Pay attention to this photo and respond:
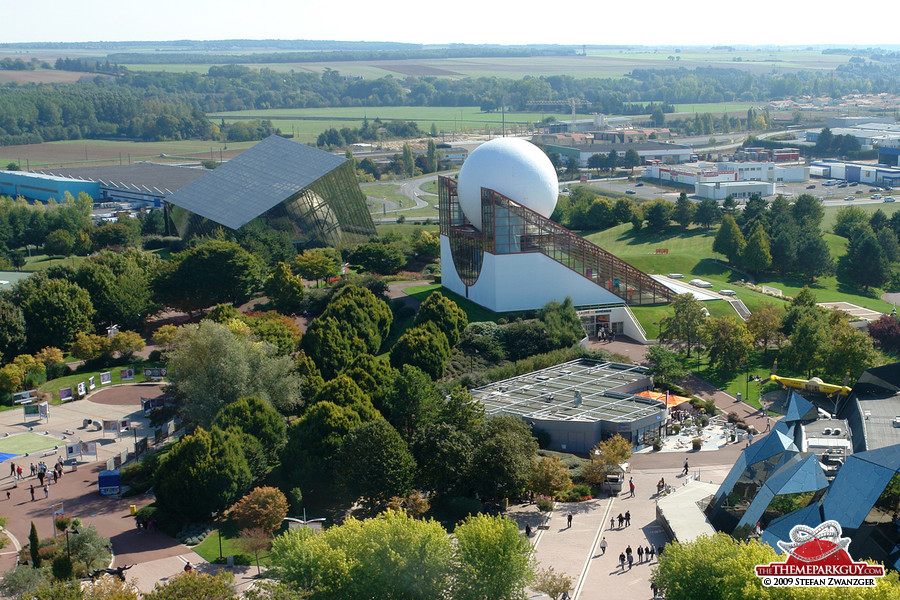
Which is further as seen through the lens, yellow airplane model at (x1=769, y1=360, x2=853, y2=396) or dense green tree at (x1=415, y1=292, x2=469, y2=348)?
dense green tree at (x1=415, y1=292, x2=469, y2=348)

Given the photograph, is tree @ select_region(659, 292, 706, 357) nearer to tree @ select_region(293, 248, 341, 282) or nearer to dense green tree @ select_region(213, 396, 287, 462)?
dense green tree @ select_region(213, 396, 287, 462)

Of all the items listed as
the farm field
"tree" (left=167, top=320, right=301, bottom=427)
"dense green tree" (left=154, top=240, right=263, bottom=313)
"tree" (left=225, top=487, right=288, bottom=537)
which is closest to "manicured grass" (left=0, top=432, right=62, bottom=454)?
"tree" (left=167, top=320, right=301, bottom=427)

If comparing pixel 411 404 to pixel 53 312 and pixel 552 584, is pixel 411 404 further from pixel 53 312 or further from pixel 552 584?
pixel 53 312

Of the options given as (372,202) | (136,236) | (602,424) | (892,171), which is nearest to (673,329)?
(602,424)

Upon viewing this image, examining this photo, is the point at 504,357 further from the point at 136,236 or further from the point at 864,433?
the point at 136,236

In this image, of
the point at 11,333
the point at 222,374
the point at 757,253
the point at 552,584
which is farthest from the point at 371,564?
the point at 757,253

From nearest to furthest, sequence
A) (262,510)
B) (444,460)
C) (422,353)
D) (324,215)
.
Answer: (262,510)
(444,460)
(422,353)
(324,215)

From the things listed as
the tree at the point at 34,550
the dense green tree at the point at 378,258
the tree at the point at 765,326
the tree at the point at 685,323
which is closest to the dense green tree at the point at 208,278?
the dense green tree at the point at 378,258
